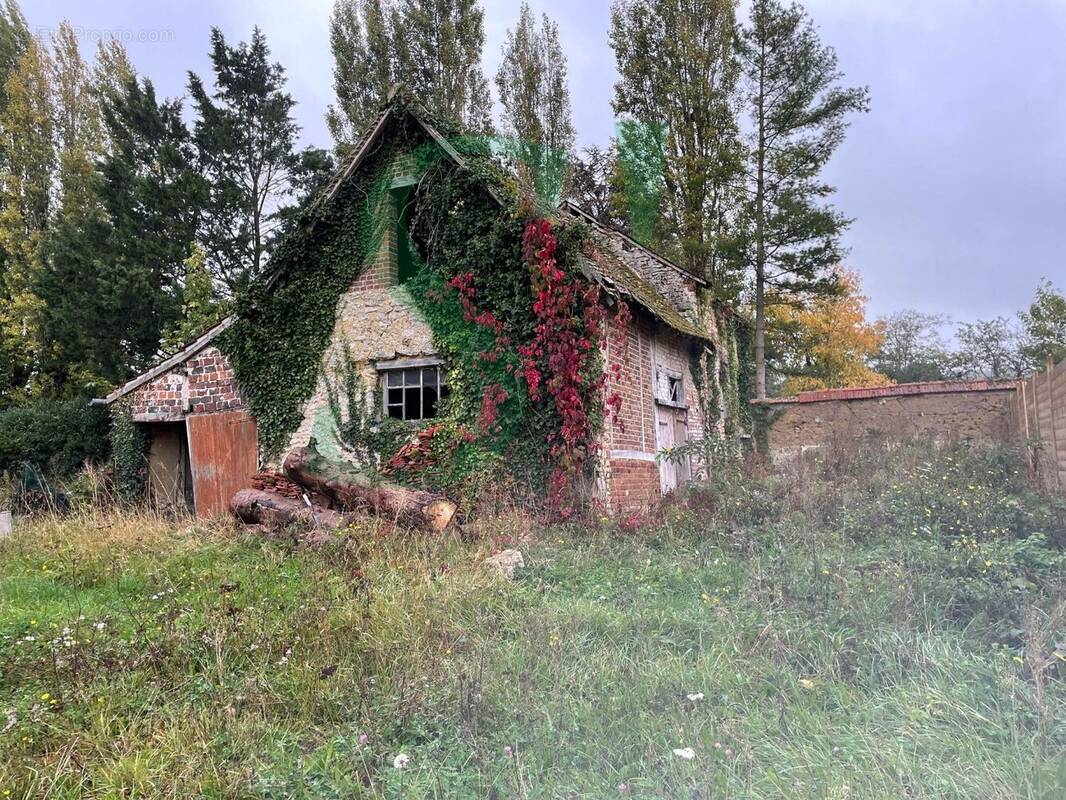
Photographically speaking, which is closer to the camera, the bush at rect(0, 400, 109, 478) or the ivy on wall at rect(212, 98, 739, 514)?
the ivy on wall at rect(212, 98, 739, 514)

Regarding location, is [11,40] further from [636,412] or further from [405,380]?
[636,412]

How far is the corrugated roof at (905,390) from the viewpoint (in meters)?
14.0

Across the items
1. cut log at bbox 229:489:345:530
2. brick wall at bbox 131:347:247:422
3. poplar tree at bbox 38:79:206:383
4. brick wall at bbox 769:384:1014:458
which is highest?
poplar tree at bbox 38:79:206:383

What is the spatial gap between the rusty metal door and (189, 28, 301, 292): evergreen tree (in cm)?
1181

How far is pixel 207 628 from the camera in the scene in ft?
14.3

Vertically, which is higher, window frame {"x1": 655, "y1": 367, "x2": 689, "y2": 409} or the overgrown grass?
window frame {"x1": 655, "y1": 367, "x2": 689, "y2": 409}

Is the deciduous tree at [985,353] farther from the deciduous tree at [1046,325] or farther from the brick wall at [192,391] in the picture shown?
the brick wall at [192,391]

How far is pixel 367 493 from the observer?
8242 mm

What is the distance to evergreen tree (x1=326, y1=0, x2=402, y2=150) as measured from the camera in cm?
2238

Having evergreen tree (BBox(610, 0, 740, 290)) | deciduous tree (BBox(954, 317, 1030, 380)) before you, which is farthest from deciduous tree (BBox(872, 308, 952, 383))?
evergreen tree (BBox(610, 0, 740, 290))

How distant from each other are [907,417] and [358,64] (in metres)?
19.2

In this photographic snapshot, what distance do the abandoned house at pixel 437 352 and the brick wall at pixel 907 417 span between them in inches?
157

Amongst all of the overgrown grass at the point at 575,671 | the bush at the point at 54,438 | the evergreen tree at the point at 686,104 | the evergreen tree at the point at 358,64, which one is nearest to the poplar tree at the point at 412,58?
the evergreen tree at the point at 358,64

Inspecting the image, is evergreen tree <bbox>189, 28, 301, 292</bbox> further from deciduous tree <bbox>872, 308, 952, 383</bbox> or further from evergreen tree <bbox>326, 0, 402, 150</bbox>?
deciduous tree <bbox>872, 308, 952, 383</bbox>
